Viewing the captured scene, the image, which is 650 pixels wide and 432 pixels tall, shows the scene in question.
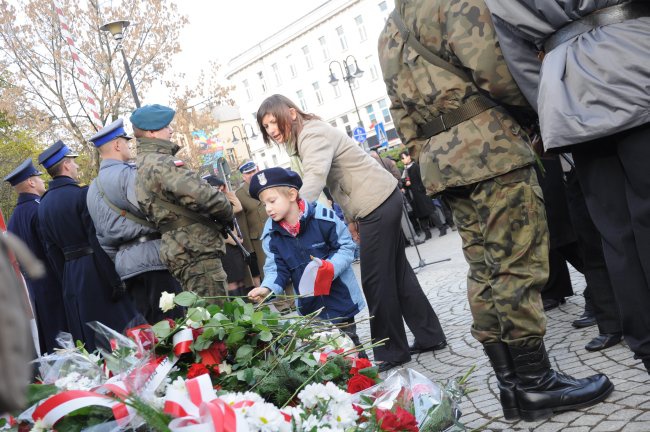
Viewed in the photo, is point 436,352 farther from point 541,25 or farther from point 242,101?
point 242,101

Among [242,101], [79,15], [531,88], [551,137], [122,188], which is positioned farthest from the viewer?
[242,101]

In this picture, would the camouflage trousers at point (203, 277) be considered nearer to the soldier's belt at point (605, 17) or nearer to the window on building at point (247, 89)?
the soldier's belt at point (605, 17)

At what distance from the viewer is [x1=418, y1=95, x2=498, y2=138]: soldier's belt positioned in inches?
128

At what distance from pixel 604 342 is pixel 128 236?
3.53m

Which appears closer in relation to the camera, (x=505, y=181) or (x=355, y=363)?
(x=355, y=363)

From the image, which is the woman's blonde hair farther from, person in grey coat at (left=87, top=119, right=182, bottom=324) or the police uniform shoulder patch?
person in grey coat at (left=87, top=119, right=182, bottom=324)

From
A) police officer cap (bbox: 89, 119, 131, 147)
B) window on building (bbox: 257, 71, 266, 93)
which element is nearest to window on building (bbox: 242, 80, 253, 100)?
window on building (bbox: 257, 71, 266, 93)

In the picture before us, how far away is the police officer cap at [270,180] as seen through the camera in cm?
493

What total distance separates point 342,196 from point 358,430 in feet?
10.4

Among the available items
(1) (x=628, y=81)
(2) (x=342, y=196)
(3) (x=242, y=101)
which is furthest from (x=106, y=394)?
(3) (x=242, y=101)

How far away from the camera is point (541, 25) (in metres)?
2.76

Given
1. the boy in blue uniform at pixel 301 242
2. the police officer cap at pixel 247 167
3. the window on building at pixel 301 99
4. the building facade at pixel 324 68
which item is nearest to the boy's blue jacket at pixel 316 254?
the boy in blue uniform at pixel 301 242

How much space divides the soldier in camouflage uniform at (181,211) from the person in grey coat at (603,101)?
2.90 m

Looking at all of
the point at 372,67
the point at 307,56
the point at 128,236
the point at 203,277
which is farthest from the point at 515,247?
the point at 307,56
